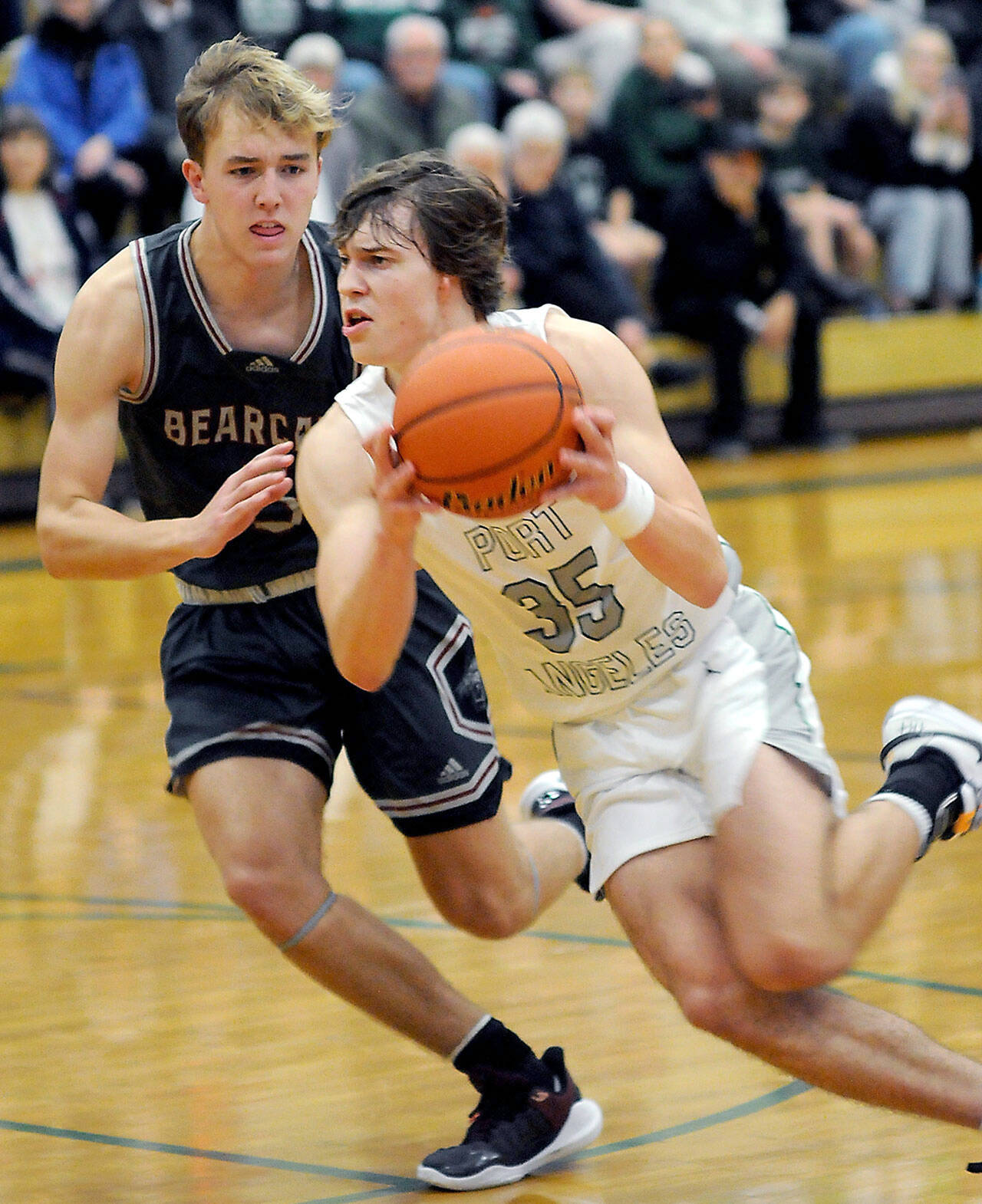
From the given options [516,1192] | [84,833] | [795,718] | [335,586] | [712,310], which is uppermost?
[335,586]

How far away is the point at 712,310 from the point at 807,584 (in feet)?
15.1

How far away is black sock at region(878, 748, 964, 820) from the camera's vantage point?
3301 mm

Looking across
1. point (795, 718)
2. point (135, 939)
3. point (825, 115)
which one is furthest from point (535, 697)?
point (825, 115)

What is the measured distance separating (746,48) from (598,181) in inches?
72.3

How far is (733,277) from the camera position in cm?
1253

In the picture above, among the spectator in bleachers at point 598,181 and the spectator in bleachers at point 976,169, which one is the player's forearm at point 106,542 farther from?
the spectator in bleachers at point 976,169

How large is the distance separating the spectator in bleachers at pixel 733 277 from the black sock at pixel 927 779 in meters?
9.31

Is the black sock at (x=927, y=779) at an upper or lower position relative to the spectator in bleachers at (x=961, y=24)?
upper

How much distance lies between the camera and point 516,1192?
3.28 metres

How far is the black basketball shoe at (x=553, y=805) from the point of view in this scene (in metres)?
4.16

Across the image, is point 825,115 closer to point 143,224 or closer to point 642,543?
point 143,224

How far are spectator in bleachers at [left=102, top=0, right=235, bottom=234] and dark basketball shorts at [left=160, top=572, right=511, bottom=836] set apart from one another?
25.0ft

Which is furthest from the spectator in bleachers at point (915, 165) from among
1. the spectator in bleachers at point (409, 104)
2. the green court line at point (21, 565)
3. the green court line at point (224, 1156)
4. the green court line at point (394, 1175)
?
the green court line at point (224, 1156)

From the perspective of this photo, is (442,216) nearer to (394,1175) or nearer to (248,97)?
(248,97)
